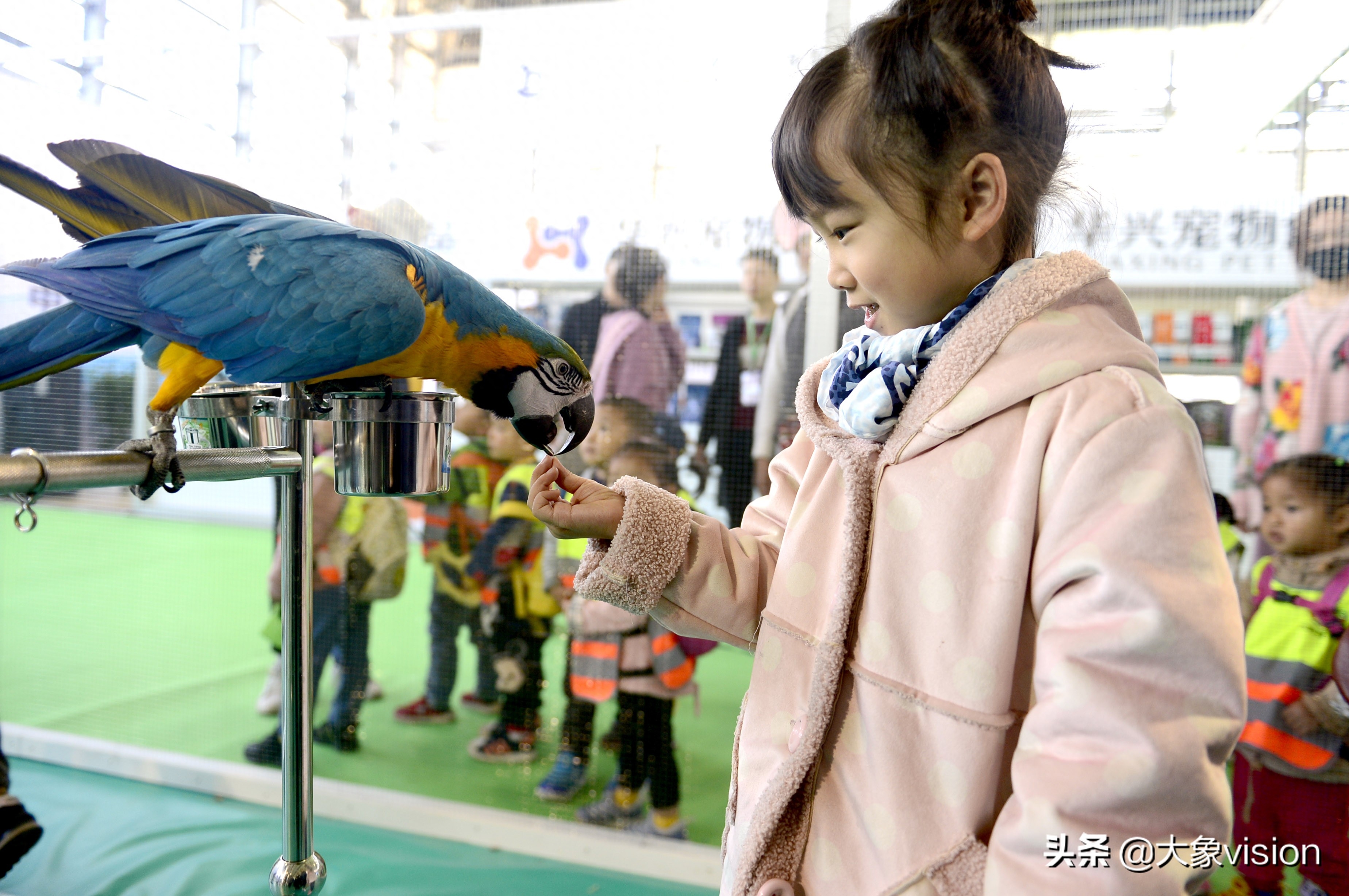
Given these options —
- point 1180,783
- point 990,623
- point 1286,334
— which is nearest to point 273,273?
point 990,623

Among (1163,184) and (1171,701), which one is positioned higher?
(1163,184)

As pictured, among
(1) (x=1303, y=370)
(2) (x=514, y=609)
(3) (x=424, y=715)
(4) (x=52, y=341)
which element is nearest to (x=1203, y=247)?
(1) (x=1303, y=370)

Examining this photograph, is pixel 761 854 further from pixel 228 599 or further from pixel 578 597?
pixel 228 599

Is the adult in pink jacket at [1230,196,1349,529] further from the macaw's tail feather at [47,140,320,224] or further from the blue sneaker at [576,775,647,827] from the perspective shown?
the macaw's tail feather at [47,140,320,224]

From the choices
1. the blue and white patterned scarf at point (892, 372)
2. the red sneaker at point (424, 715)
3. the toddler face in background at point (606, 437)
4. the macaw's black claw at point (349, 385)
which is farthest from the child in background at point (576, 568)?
the blue and white patterned scarf at point (892, 372)

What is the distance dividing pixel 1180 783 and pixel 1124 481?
0.14 metres

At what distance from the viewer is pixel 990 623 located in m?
0.43

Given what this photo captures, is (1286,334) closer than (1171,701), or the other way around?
(1171,701)

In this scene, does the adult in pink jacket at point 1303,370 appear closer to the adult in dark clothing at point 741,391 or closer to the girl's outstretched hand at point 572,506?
the adult in dark clothing at point 741,391

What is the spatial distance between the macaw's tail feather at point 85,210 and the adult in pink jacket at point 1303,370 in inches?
65.6

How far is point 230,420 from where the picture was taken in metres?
0.74

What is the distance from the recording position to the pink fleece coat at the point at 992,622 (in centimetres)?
37

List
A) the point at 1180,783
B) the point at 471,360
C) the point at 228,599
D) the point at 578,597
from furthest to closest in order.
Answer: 1. the point at 228,599
2. the point at 578,597
3. the point at 471,360
4. the point at 1180,783

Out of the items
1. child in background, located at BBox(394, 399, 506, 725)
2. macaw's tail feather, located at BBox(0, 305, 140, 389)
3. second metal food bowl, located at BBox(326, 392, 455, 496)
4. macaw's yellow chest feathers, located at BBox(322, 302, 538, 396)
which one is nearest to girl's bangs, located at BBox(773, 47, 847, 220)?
second metal food bowl, located at BBox(326, 392, 455, 496)
